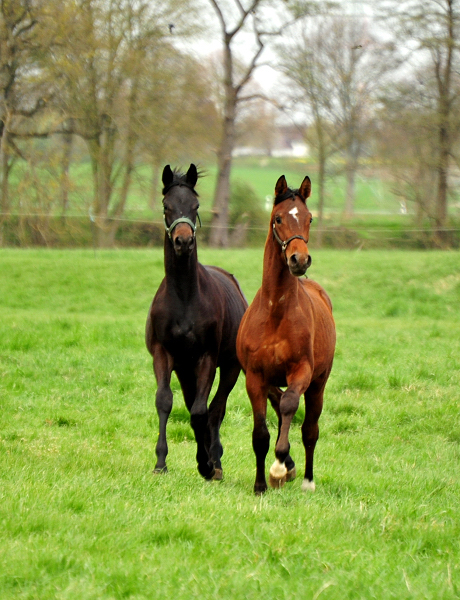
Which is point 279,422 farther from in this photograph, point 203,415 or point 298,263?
point 298,263

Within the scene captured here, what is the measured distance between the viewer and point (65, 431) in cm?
771

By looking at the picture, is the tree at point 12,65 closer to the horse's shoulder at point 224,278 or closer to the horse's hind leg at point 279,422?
the horse's shoulder at point 224,278

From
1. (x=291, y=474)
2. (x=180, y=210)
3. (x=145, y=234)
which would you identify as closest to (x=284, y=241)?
(x=180, y=210)

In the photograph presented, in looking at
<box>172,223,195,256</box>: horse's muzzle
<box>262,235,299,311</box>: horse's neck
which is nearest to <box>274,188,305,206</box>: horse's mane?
<box>262,235,299,311</box>: horse's neck

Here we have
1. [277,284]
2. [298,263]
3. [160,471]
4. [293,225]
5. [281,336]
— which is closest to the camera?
[298,263]

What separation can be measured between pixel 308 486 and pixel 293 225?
2.02 metres

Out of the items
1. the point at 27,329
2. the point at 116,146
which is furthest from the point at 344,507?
the point at 116,146

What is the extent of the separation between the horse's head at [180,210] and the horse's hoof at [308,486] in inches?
81.9

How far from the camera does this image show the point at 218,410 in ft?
22.9

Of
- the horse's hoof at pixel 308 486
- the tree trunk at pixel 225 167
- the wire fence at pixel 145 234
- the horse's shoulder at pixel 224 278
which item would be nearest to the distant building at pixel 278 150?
the tree trunk at pixel 225 167

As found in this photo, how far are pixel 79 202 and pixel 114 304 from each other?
10361 mm

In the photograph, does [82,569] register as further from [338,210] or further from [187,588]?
[338,210]

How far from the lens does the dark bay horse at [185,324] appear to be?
6.18 m

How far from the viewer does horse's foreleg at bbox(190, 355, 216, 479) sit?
19.8 ft
